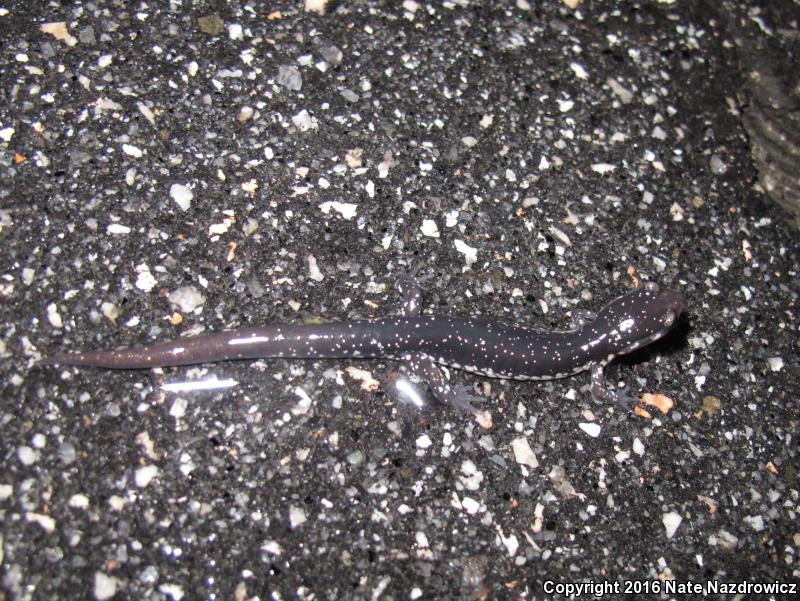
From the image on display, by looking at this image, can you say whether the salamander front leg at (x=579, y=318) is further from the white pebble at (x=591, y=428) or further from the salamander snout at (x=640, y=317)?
the white pebble at (x=591, y=428)

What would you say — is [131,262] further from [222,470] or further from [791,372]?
[791,372]

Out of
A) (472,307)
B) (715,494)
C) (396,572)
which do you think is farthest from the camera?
(472,307)

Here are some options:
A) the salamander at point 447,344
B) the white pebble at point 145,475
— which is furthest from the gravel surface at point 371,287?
the salamander at point 447,344

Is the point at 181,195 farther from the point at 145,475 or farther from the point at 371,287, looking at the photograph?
the point at 145,475

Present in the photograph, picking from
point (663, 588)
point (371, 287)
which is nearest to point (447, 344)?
point (371, 287)

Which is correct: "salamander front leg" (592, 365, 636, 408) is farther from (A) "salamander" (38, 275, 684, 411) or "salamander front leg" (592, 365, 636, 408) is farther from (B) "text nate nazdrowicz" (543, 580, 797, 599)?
(B) "text nate nazdrowicz" (543, 580, 797, 599)

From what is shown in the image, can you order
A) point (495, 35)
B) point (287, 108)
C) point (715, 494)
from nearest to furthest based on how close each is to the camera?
point (715, 494)
point (287, 108)
point (495, 35)

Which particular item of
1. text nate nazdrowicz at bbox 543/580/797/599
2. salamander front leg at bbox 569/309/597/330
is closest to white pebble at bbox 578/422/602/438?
salamander front leg at bbox 569/309/597/330

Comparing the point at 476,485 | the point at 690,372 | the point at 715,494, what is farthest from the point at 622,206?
the point at 476,485
